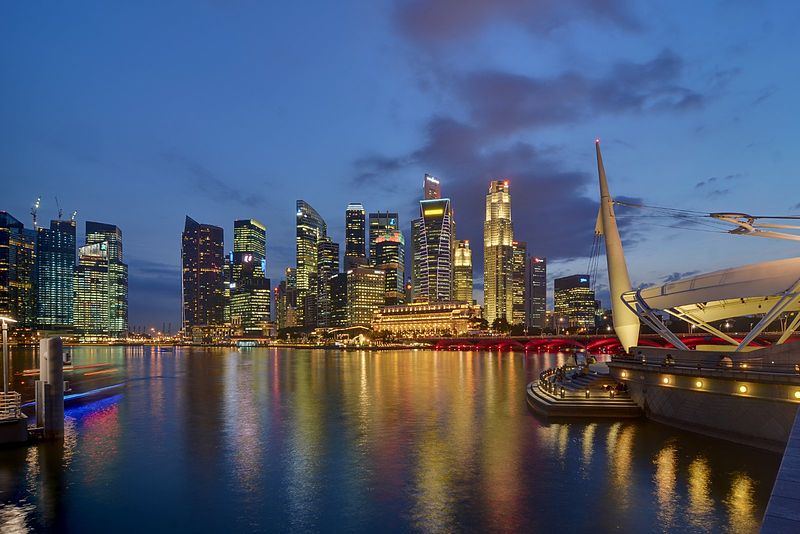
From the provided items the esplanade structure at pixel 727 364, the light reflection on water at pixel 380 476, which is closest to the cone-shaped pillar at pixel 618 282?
the esplanade structure at pixel 727 364

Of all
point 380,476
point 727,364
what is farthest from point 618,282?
point 380,476

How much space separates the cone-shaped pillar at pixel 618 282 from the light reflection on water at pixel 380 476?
1691cm

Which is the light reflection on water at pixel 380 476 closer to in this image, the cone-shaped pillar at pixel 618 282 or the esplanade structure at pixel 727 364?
the esplanade structure at pixel 727 364

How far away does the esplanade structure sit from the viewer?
2525cm

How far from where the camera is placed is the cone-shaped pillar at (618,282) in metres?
49.8

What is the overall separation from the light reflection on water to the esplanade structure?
4.21ft

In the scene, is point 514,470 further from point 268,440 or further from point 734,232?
point 734,232

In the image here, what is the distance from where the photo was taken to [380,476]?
2336 centimetres

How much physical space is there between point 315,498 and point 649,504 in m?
11.9

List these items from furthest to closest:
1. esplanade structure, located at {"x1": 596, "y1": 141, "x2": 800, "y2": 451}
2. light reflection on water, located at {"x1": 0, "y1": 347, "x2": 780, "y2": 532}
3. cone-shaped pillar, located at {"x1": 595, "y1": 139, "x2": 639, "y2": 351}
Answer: cone-shaped pillar, located at {"x1": 595, "y1": 139, "x2": 639, "y2": 351}
esplanade structure, located at {"x1": 596, "y1": 141, "x2": 800, "y2": 451}
light reflection on water, located at {"x1": 0, "y1": 347, "x2": 780, "y2": 532}

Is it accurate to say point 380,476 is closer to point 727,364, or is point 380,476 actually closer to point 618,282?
point 727,364

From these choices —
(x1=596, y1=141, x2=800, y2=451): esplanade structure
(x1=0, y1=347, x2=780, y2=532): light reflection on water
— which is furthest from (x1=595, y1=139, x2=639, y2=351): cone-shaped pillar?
(x1=0, y1=347, x2=780, y2=532): light reflection on water

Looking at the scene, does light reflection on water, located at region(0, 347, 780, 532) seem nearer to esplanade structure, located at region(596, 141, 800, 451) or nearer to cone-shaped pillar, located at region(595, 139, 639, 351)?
esplanade structure, located at region(596, 141, 800, 451)

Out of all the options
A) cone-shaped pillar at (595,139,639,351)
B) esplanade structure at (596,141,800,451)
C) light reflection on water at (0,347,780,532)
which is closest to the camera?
light reflection on water at (0,347,780,532)
